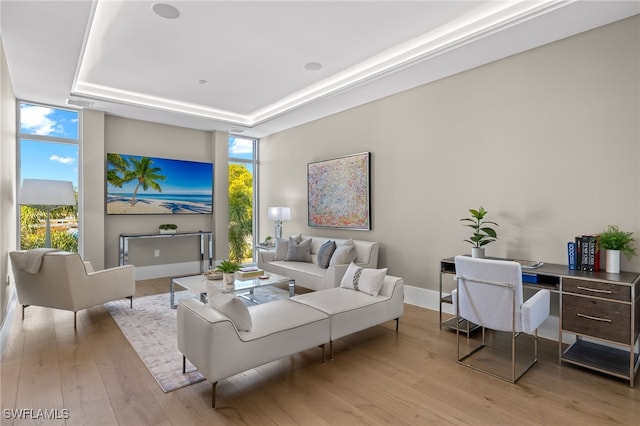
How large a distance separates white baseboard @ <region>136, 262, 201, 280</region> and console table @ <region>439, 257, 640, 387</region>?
562 cm

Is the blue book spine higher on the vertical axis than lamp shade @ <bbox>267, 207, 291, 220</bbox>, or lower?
lower

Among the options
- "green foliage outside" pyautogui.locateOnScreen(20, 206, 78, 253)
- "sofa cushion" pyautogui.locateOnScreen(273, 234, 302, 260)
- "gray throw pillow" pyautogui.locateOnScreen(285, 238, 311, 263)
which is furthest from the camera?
"sofa cushion" pyautogui.locateOnScreen(273, 234, 302, 260)

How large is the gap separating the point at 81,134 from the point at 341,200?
430 centimetres

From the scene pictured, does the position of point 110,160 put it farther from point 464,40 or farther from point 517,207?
point 517,207

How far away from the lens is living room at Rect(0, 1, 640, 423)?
9.38ft

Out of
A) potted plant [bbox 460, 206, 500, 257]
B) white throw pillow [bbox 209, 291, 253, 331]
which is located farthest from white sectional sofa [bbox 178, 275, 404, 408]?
potted plant [bbox 460, 206, 500, 257]

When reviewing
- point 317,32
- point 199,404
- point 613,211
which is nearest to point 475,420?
point 199,404

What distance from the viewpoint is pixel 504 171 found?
351 cm

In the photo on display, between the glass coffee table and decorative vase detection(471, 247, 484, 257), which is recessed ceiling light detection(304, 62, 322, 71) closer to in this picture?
the glass coffee table

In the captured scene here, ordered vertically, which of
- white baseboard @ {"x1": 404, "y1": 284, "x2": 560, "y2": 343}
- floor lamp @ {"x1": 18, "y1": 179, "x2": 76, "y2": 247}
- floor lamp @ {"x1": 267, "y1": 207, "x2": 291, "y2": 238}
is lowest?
white baseboard @ {"x1": 404, "y1": 284, "x2": 560, "y2": 343}

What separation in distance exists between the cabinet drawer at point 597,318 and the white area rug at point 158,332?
9.60 ft

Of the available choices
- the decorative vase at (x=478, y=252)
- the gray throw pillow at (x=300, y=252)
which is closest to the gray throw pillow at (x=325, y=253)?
the gray throw pillow at (x=300, y=252)

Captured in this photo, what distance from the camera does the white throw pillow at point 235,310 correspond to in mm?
2283

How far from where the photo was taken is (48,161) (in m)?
5.11
